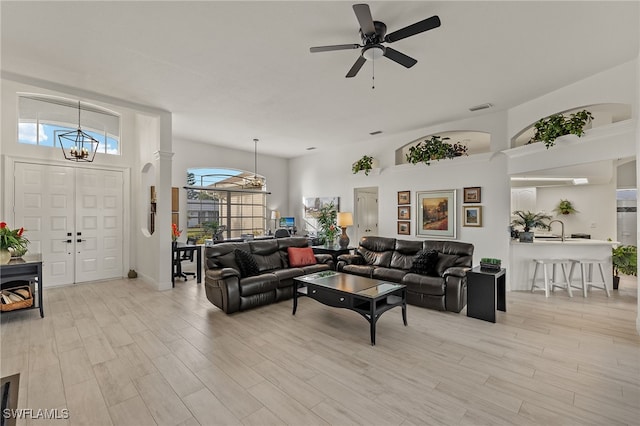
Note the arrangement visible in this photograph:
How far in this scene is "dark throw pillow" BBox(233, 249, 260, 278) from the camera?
459cm

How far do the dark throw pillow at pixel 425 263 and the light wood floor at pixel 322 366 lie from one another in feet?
2.19

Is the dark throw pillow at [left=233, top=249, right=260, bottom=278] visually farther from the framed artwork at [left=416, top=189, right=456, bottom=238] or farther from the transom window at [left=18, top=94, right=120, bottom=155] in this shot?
the transom window at [left=18, top=94, right=120, bottom=155]

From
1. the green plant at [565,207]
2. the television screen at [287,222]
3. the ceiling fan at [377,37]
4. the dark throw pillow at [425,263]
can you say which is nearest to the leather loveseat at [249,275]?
the dark throw pillow at [425,263]

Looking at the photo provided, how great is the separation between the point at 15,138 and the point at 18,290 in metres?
2.92

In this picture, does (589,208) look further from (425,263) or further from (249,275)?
(249,275)

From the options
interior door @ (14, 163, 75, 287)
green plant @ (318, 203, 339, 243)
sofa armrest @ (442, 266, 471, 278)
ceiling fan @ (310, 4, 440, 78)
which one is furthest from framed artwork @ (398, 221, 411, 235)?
interior door @ (14, 163, 75, 287)

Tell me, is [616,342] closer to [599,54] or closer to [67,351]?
[599,54]

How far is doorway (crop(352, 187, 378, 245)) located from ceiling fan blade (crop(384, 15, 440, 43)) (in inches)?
209

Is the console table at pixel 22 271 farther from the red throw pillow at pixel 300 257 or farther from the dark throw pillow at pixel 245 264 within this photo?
the red throw pillow at pixel 300 257

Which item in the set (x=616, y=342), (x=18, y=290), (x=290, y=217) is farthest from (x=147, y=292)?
(x=616, y=342)

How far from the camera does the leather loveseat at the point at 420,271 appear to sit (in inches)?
164

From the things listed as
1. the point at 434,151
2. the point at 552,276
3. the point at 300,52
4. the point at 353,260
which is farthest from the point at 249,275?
the point at 552,276

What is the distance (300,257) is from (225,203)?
3.77 m

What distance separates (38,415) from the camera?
6.79 feet
